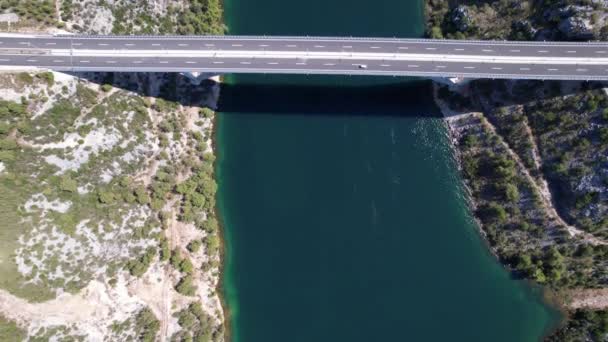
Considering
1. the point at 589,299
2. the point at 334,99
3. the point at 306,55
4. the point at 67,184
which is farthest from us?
the point at 334,99

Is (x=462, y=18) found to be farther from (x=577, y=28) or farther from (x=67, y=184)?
(x=67, y=184)

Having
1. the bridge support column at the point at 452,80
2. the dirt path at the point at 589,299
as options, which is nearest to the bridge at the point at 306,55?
the bridge support column at the point at 452,80

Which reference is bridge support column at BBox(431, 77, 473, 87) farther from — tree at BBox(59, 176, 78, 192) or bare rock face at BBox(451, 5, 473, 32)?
tree at BBox(59, 176, 78, 192)

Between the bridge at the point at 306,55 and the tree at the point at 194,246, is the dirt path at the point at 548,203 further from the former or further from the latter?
the tree at the point at 194,246

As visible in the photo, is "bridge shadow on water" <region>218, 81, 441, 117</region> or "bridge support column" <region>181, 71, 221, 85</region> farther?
"bridge shadow on water" <region>218, 81, 441, 117</region>

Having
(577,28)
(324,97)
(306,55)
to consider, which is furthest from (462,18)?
(306,55)

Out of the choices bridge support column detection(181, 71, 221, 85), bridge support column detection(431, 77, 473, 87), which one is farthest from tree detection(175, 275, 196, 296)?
bridge support column detection(431, 77, 473, 87)

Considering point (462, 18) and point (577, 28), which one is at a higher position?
point (462, 18)
